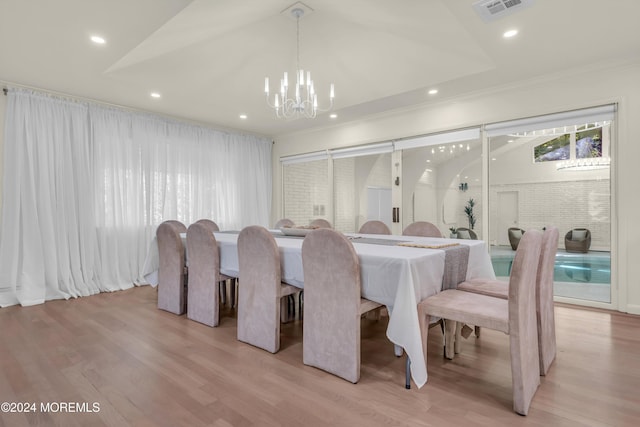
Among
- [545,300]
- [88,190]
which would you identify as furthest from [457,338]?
[88,190]

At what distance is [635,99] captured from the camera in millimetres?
3129

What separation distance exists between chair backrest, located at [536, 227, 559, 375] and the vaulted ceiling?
167 centimetres

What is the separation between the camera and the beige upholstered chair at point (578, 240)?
3.50 meters

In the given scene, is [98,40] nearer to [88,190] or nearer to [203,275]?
[88,190]

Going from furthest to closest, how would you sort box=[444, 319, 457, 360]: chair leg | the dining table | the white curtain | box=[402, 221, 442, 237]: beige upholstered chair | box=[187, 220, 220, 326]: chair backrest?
the white curtain → box=[402, 221, 442, 237]: beige upholstered chair → box=[187, 220, 220, 326]: chair backrest → box=[444, 319, 457, 360]: chair leg → the dining table

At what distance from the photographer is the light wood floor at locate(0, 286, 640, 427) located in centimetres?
160

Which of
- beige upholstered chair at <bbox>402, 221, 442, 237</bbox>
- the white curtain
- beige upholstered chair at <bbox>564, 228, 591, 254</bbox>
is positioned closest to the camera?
beige upholstered chair at <bbox>402, 221, 442, 237</bbox>

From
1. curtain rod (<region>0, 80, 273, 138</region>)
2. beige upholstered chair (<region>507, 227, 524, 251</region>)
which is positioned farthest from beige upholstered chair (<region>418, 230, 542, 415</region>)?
curtain rod (<region>0, 80, 273, 138</region>)

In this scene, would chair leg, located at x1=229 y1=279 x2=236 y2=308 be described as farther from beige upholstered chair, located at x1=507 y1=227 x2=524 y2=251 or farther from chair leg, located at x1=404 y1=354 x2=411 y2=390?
beige upholstered chair, located at x1=507 y1=227 x2=524 y2=251

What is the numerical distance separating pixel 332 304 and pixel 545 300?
52.7 inches

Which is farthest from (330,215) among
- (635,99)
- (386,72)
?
(635,99)

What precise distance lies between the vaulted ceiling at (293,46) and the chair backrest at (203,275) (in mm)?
1647

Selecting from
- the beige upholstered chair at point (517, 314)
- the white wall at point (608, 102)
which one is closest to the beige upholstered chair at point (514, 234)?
the white wall at point (608, 102)

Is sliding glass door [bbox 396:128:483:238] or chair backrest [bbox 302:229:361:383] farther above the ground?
sliding glass door [bbox 396:128:483:238]
